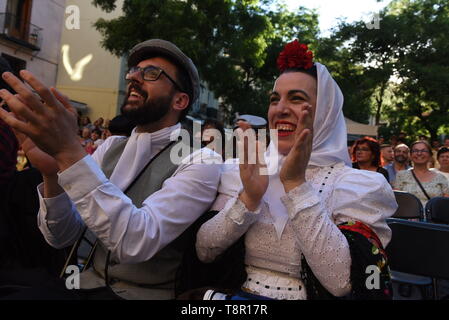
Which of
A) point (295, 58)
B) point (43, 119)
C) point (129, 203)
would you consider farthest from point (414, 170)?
point (43, 119)

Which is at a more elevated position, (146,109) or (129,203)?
(146,109)

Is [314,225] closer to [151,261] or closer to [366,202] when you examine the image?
[366,202]

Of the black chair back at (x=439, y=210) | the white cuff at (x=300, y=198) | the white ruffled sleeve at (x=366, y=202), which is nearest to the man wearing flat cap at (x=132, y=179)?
the white cuff at (x=300, y=198)

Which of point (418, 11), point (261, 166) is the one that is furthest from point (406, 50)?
point (261, 166)

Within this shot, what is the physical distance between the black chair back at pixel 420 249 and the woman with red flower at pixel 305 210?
1.10m

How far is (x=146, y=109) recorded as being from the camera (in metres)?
2.14

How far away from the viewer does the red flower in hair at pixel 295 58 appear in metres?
2.12

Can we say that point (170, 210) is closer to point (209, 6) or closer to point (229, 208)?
point (229, 208)

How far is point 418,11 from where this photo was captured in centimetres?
Answer: 1811

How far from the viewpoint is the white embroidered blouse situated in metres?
1.59

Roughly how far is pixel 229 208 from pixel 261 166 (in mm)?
235

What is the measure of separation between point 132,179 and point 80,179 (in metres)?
0.60

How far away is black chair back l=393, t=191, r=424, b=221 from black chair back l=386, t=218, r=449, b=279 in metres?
1.17
